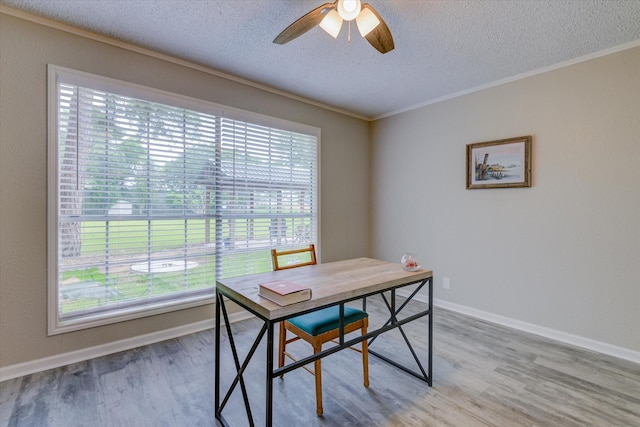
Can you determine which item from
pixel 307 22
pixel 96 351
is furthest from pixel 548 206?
pixel 96 351

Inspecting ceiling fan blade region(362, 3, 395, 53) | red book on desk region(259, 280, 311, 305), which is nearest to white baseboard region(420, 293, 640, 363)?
red book on desk region(259, 280, 311, 305)

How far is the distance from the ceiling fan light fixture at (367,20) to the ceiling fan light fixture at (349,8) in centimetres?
5

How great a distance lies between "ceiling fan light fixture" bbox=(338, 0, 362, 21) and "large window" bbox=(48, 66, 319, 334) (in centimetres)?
167

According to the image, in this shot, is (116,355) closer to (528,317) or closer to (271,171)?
(271,171)

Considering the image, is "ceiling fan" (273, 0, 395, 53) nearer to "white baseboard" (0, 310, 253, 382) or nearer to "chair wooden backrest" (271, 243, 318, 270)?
"chair wooden backrest" (271, 243, 318, 270)

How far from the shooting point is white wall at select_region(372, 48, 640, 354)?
7.82ft

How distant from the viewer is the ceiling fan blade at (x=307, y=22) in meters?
1.63

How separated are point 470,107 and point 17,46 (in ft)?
12.9

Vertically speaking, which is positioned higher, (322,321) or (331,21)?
(331,21)

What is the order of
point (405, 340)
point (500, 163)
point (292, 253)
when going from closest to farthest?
point (405, 340) → point (292, 253) → point (500, 163)

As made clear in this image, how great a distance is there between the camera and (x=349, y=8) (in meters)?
1.65

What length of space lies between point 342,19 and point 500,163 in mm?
2239

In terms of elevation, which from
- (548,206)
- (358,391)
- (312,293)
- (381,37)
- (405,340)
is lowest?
(358,391)

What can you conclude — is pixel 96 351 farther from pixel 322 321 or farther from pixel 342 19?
pixel 342 19
